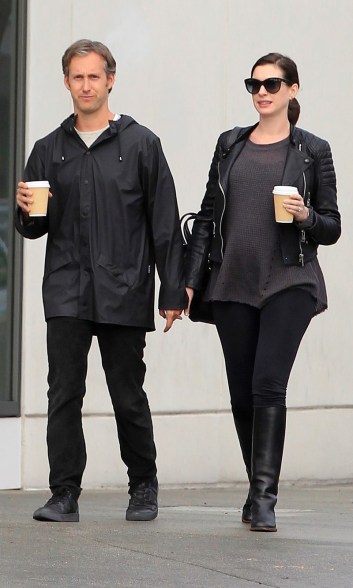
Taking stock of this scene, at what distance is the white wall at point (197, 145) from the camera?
839 cm

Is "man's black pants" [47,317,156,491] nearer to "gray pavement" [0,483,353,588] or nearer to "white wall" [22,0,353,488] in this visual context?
"gray pavement" [0,483,353,588]

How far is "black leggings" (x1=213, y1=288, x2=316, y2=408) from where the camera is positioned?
617 cm

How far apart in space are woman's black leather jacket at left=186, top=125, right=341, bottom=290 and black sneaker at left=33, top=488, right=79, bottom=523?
1016 millimetres

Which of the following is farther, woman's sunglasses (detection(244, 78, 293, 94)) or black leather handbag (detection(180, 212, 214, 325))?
black leather handbag (detection(180, 212, 214, 325))

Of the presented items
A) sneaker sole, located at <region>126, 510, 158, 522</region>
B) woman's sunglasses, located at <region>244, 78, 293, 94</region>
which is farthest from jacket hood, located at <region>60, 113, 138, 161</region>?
sneaker sole, located at <region>126, 510, 158, 522</region>

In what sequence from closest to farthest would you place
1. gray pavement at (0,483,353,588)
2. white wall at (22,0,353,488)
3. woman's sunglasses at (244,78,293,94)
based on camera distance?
1. gray pavement at (0,483,353,588)
2. woman's sunglasses at (244,78,293,94)
3. white wall at (22,0,353,488)

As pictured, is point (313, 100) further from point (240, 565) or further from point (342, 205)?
point (240, 565)

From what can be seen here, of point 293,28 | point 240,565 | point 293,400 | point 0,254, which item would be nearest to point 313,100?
point 293,28

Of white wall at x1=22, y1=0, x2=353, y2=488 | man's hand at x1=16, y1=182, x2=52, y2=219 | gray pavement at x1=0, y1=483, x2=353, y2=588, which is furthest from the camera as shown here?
white wall at x1=22, y1=0, x2=353, y2=488

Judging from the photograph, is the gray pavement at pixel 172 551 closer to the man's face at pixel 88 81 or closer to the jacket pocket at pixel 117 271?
the jacket pocket at pixel 117 271

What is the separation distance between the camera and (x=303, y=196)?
6215mm

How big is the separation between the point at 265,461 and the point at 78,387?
2.75ft

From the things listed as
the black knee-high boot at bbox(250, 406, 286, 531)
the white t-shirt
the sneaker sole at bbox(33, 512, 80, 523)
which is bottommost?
the sneaker sole at bbox(33, 512, 80, 523)

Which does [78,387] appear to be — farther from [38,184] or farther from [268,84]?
[268,84]
